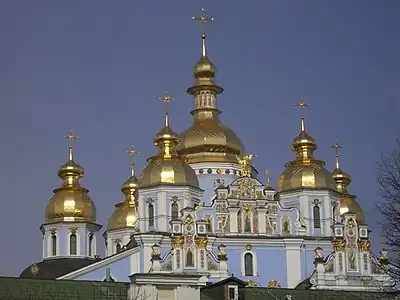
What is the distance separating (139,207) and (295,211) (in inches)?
353

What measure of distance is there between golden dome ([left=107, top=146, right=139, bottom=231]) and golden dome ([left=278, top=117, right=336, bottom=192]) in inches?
530

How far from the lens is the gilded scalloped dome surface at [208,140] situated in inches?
2830

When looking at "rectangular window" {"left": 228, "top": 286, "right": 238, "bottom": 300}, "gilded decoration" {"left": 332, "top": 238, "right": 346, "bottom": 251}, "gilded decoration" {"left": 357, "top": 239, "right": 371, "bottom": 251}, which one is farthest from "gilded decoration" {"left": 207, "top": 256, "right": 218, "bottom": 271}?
"rectangular window" {"left": 228, "top": 286, "right": 238, "bottom": 300}

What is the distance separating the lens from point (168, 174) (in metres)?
65.1

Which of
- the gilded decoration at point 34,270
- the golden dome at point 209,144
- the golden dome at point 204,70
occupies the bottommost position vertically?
the gilded decoration at point 34,270

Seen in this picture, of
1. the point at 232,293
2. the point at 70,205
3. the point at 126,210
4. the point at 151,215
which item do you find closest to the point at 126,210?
the point at 126,210

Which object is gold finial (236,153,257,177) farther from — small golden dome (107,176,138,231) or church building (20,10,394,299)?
small golden dome (107,176,138,231)

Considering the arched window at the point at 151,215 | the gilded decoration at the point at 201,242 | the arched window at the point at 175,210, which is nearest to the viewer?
the gilded decoration at the point at 201,242

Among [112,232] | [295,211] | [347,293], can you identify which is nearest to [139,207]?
[295,211]

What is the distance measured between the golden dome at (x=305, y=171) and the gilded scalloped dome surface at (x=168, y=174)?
5.69 metres

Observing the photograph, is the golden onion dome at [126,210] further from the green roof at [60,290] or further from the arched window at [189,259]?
the green roof at [60,290]

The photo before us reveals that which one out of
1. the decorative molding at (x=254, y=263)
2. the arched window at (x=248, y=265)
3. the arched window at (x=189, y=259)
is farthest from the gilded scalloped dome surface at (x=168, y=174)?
the arched window at (x=248, y=265)

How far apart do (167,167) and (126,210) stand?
46.7 feet

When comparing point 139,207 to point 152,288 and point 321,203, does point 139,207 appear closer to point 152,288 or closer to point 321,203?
point 321,203
